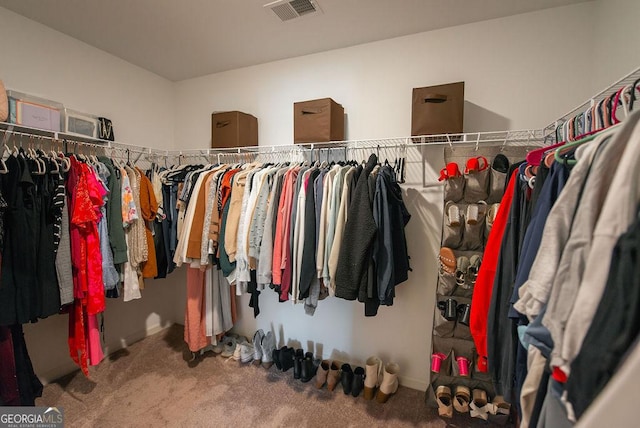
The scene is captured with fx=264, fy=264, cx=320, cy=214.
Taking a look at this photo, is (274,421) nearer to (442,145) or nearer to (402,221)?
(402,221)

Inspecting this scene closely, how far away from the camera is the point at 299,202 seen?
1.60 m

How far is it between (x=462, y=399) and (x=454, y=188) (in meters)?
1.27

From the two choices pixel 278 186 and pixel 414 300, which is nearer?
pixel 278 186

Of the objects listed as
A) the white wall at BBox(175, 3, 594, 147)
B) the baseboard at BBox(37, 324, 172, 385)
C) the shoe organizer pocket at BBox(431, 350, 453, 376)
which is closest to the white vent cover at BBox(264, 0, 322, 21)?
the white wall at BBox(175, 3, 594, 147)

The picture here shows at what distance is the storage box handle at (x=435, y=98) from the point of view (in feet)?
5.01

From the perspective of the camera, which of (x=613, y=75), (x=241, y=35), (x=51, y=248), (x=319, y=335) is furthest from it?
(x=319, y=335)

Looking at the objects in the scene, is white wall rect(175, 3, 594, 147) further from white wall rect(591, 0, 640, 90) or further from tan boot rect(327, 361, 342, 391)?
tan boot rect(327, 361, 342, 391)

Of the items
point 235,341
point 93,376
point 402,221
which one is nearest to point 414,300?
point 402,221

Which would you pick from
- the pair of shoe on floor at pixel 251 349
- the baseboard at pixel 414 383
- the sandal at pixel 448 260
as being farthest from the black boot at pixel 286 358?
the sandal at pixel 448 260

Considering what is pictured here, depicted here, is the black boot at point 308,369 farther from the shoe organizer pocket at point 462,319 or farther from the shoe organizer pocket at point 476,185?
the shoe organizer pocket at point 476,185

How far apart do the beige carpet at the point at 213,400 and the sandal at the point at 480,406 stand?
126 millimetres

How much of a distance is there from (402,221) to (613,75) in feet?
4.09

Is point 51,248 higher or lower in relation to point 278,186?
lower

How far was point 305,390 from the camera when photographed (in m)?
1.90
